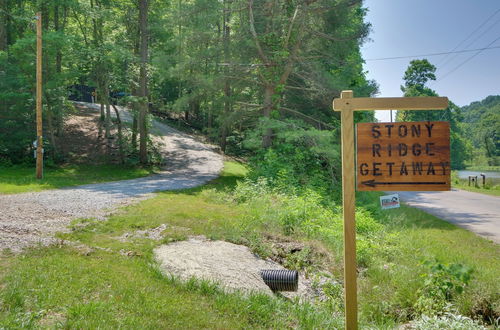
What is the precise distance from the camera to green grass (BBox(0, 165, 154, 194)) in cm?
1259

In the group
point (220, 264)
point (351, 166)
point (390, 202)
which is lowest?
point (220, 264)

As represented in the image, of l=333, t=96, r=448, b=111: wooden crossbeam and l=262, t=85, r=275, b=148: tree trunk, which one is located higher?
l=262, t=85, r=275, b=148: tree trunk

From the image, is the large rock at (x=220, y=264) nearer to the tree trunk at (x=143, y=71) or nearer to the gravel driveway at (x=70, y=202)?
the gravel driveway at (x=70, y=202)

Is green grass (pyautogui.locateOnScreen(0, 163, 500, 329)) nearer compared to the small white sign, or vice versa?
green grass (pyautogui.locateOnScreen(0, 163, 500, 329))

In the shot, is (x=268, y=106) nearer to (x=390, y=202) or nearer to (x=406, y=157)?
(x=390, y=202)

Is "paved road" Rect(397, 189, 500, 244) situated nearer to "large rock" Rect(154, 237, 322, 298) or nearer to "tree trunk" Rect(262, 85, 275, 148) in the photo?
"large rock" Rect(154, 237, 322, 298)

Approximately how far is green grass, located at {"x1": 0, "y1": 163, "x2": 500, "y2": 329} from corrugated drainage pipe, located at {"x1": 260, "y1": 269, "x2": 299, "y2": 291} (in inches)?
15.7

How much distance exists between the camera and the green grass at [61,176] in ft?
41.3

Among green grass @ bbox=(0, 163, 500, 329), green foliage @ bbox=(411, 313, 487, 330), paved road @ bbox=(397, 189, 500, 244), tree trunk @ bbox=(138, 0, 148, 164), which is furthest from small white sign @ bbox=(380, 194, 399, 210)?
tree trunk @ bbox=(138, 0, 148, 164)

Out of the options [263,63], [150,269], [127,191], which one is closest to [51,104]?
[127,191]

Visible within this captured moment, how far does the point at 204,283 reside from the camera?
14.0 ft

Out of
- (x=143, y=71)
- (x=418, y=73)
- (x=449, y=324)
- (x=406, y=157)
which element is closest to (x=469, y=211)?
(x=449, y=324)

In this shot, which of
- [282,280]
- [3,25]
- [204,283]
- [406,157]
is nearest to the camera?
[406,157]

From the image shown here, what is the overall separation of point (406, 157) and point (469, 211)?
38.4ft
